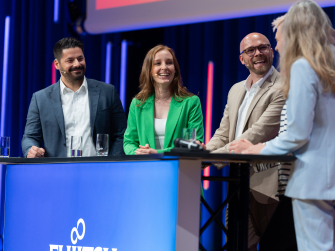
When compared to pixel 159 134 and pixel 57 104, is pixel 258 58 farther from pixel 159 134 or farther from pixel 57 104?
A: pixel 57 104

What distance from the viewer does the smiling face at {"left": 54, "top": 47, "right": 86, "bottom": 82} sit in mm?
3162

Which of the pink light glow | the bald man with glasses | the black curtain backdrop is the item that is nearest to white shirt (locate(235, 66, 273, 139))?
the bald man with glasses

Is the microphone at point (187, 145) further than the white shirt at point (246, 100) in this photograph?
No

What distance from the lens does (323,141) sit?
1576mm

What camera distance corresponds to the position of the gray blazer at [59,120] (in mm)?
3000

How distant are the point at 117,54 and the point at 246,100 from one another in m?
2.59

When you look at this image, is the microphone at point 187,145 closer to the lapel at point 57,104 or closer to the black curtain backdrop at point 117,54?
the lapel at point 57,104

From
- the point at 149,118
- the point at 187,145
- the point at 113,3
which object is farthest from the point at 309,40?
the point at 113,3

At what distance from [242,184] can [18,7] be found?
394 centimetres

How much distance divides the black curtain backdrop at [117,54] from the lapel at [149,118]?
1582 mm

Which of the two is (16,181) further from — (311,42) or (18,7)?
(18,7)

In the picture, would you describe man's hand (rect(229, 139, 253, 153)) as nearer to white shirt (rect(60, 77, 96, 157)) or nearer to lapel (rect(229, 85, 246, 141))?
lapel (rect(229, 85, 246, 141))

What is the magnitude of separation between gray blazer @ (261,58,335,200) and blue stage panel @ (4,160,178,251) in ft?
1.66

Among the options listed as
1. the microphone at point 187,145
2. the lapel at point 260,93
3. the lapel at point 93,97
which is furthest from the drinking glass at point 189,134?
the lapel at point 93,97
